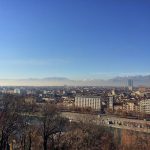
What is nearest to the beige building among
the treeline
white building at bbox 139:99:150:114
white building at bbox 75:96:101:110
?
white building at bbox 139:99:150:114

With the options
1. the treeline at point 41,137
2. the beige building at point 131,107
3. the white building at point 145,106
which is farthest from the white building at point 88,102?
the treeline at point 41,137

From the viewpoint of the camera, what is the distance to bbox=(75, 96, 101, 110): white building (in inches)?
1898

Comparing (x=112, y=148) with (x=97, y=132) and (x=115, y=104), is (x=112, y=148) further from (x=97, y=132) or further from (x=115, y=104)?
(x=115, y=104)

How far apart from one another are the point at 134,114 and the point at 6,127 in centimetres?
3041

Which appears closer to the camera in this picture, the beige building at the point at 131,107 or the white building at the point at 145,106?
the white building at the point at 145,106

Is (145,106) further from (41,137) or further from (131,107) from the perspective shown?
(41,137)

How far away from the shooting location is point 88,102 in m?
50.6

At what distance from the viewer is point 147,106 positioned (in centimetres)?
4284

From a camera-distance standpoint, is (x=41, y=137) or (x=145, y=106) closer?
(x=41, y=137)

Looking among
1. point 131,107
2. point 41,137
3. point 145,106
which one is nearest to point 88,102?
point 131,107

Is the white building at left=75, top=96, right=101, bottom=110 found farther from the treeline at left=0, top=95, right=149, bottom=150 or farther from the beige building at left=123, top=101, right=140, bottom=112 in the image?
the treeline at left=0, top=95, right=149, bottom=150

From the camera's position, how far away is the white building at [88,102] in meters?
48.2

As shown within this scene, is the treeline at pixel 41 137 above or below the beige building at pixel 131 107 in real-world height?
above

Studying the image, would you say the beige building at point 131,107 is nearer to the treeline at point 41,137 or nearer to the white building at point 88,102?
the white building at point 88,102
